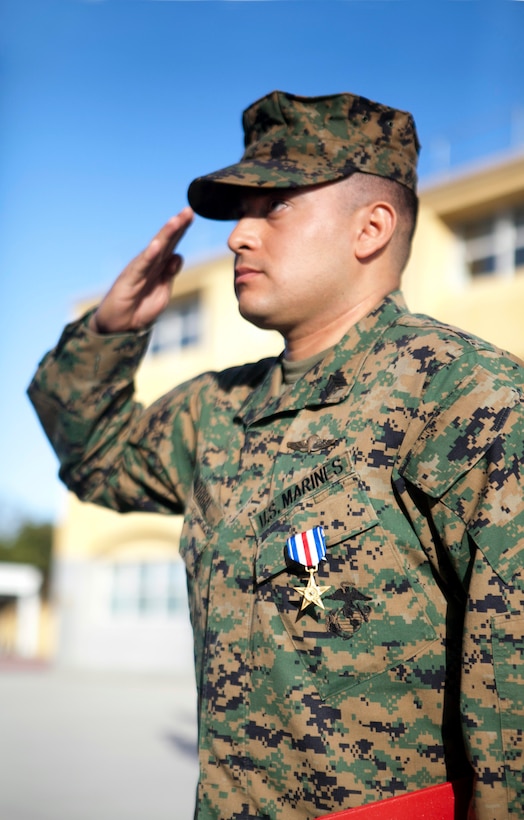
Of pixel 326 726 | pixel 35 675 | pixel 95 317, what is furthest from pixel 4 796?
pixel 35 675

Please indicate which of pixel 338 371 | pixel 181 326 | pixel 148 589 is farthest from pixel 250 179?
pixel 148 589

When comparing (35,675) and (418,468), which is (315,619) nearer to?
(418,468)

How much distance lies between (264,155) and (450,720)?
1338 millimetres

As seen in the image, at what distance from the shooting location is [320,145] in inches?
83.0

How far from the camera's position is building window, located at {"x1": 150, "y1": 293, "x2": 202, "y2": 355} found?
19.3 m

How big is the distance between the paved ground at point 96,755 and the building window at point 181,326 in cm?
839

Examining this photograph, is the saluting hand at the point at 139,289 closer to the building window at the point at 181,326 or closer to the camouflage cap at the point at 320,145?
the camouflage cap at the point at 320,145

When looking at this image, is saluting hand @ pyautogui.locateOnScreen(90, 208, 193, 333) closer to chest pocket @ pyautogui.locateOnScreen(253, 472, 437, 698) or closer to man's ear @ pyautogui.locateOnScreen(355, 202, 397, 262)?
man's ear @ pyautogui.locateOnScreen(355, 202, 397, 262)

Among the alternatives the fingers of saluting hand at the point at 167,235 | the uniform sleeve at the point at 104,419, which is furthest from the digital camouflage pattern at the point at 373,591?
the fingers of saluting hand at the point at 167,235

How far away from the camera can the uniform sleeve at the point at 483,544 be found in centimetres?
148

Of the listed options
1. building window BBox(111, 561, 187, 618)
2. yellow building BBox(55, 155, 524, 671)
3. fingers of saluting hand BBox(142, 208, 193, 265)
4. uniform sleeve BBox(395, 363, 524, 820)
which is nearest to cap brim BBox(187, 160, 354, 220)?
fingers of saluting hand BBox(142, 208, 193, 265)

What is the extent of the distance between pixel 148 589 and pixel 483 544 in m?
18.6

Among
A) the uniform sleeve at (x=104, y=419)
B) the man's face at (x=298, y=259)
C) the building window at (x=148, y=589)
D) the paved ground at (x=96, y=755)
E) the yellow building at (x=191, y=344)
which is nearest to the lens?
the man's face at (x=298, y=259)

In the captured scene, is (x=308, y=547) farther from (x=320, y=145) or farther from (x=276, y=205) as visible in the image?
(x=320, y=145)
